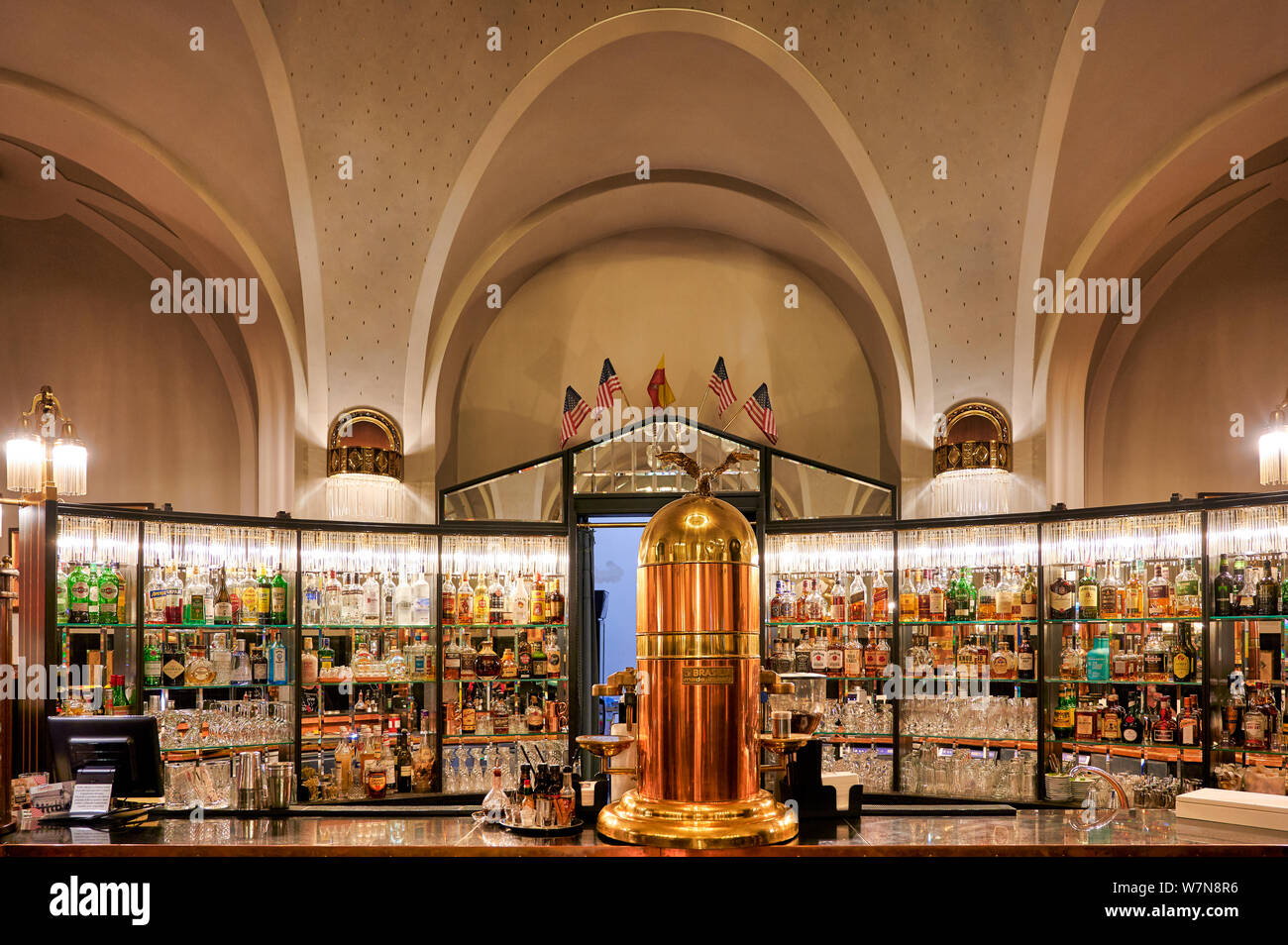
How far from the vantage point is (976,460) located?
730 centimetres

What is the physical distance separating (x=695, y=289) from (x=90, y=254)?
547 centimetres

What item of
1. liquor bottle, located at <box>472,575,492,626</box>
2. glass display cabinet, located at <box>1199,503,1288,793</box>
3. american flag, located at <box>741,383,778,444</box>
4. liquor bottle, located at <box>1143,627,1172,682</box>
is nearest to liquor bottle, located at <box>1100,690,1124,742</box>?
liquor bottle, located at <box>1143,627,1172,682</box>

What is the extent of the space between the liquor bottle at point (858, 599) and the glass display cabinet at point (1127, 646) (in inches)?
49.5

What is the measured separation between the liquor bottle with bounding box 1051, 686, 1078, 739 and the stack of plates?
0.84 feet

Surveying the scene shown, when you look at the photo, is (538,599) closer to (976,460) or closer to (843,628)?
(843,628)

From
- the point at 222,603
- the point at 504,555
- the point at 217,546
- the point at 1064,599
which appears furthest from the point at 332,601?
the point at 1064,599

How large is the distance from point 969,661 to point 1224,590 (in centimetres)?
169

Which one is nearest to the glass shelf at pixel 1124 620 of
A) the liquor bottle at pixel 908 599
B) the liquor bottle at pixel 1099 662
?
the liquor bottle at pixel 1099 662

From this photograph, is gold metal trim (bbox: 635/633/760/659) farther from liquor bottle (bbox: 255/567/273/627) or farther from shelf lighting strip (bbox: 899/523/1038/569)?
liquor bottle (bbox: 255/567/273/627)

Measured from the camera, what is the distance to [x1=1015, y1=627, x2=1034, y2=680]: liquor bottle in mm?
6754

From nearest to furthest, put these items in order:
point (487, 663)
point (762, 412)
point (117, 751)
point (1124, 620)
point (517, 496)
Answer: point (117, 751)
point (1124, 620)
point (487, 663)
point (517, 496)
point (762, 412)

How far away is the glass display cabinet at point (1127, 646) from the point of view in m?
6.06

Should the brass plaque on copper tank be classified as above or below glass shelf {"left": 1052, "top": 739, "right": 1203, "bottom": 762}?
above

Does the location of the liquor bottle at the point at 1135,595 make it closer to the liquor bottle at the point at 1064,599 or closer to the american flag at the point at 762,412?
the liquor bottle at the point at 1064,599
